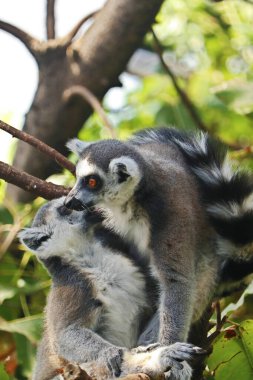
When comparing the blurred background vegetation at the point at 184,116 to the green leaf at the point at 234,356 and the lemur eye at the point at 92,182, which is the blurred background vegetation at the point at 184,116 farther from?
the lemur eye at the point at 92,182

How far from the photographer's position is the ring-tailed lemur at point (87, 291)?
4750 millimetres

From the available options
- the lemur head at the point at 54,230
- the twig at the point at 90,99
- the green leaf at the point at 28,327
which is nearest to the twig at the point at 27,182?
the lemur head at the point at 54,230

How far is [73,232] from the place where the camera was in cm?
508

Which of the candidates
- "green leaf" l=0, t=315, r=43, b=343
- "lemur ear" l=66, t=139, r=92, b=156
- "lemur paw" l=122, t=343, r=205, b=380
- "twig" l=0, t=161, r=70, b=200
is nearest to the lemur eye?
"twig" l=0, t=161, r=70, b=200

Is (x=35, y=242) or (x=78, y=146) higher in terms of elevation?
(x=78, y=146)

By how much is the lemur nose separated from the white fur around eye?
12.8 inches

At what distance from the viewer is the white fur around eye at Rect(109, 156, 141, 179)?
4973mm

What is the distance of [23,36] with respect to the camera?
7.14 m

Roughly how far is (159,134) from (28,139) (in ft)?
3.29

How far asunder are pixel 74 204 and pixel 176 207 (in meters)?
0.59

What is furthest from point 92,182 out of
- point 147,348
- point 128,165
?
point 147,348

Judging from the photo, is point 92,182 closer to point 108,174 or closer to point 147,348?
point 108,174

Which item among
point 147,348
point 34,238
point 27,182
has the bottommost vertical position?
point 147,348

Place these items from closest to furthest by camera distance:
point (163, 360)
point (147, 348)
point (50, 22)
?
point (163, 360), point (147, 348), point (50, 22)
